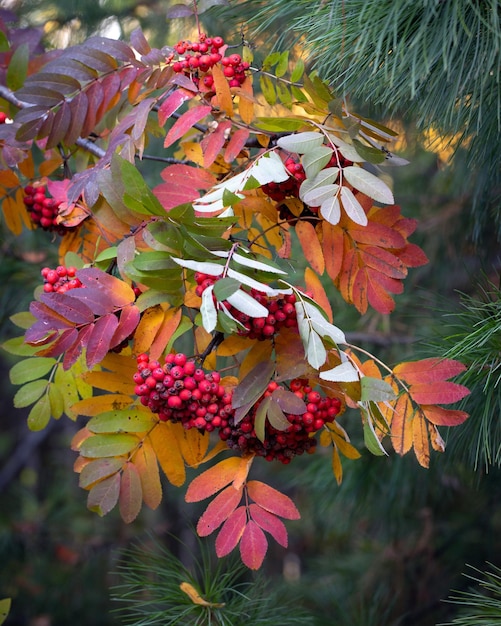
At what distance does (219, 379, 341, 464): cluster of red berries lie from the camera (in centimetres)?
62

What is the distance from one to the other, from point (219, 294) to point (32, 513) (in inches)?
81.3

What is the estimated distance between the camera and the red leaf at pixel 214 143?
0.69m

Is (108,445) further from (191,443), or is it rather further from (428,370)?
(428,370)

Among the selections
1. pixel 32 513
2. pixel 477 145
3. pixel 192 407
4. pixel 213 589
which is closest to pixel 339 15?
pixel 477 145

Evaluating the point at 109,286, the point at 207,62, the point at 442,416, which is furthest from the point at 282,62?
the point at 442,416

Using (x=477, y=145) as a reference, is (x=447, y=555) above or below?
below

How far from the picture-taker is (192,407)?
2.01 ft

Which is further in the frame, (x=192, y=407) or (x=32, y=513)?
(x=32, y=513)

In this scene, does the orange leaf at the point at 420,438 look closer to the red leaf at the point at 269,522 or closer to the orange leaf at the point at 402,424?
the orange leaf at the point at 402,424

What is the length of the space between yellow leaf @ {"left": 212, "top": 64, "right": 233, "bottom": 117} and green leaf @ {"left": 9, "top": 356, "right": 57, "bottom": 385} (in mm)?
353

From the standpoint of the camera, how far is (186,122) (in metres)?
0.71

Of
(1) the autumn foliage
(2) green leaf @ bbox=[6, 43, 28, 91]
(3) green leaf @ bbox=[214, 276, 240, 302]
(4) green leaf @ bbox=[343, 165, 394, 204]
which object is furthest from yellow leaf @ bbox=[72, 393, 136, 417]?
(2) green leaf @ bbox=[6, 43, 28, 91]

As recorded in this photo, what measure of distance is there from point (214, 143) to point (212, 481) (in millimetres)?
351

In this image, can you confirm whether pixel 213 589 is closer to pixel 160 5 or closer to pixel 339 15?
pixel 339 15
